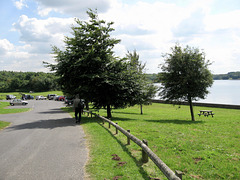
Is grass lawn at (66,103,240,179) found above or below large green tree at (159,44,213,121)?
below

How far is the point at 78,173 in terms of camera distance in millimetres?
5320

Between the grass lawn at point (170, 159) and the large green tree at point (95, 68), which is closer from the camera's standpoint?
the grass lawn at point (170, 159)

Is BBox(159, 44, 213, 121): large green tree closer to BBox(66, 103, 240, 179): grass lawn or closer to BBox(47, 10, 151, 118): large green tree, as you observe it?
BBox(47, 10, 151, 118): large green tree

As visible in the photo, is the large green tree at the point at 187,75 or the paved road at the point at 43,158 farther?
the large green tree at the point at 187,75

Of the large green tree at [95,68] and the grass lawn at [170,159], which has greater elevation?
the large green tree at [95,68]

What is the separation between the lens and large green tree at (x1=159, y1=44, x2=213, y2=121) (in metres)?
19.3

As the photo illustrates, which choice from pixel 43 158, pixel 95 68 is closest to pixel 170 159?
pixel 43 158

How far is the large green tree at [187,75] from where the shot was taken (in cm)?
1930

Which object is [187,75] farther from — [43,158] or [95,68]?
[43,158]

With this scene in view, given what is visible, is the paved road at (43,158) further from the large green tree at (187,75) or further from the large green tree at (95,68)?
the large green tree at (187,75)

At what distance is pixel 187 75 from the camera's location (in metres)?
19.1

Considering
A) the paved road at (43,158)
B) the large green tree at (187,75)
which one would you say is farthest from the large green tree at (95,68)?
the paved road at (43,158)

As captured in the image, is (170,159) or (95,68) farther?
(95,68)

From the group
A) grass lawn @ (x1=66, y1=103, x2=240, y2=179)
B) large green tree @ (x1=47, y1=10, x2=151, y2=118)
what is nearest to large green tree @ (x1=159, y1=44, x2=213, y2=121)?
large green tree @ (x1=47, y1=10, x2=151, y2=118)
